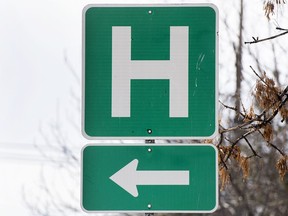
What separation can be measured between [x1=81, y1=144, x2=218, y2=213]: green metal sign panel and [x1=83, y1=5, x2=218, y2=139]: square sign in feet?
0.28

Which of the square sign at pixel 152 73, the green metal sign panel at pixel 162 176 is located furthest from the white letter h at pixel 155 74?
the green metal sign panel at pixel 162 176

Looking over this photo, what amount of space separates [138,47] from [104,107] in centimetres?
35

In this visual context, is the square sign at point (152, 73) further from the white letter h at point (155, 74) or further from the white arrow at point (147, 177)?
the white arrow at point (147, 177)

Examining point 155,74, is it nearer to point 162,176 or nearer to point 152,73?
point 152,73

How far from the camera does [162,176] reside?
21.3 ft

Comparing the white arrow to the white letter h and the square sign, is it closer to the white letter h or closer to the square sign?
Answer: the square sign

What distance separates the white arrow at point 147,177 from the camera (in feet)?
21.3

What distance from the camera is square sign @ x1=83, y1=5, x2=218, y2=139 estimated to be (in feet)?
21.4

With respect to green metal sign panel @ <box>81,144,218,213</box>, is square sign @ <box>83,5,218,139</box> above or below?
above

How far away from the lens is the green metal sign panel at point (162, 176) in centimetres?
648

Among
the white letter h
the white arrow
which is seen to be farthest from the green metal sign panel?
the white letter h

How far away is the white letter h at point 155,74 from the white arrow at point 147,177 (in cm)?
28

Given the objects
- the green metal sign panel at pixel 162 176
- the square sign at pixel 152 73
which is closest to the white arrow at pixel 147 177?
the green metal sign panel at pixel 162 176

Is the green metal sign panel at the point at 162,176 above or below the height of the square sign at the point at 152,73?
below
